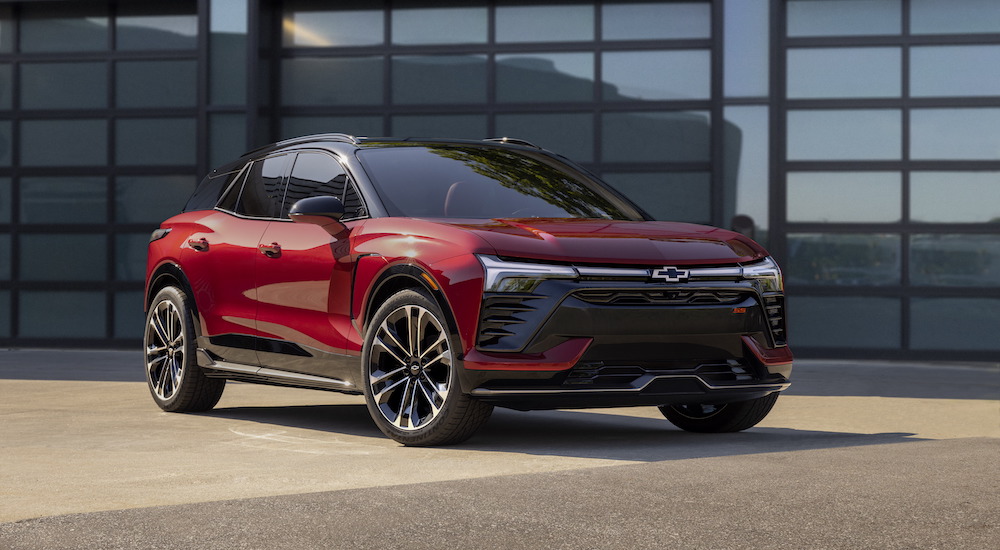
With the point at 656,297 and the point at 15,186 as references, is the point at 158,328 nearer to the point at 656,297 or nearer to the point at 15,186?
the point at 656,297

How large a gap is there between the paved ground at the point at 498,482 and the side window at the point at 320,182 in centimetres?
124

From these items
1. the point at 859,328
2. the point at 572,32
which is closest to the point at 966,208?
the point at 859,328

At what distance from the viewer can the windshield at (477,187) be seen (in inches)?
287

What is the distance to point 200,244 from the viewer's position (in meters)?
8.59

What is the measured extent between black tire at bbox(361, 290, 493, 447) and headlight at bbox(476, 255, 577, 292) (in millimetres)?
336

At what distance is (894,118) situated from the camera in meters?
15.8

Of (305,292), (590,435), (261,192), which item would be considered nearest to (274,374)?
(305,292)

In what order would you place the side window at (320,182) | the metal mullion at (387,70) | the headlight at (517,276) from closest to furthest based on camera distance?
the headlight at (517,276) → the side window at (320,182) → the metal mullion at (387,70)

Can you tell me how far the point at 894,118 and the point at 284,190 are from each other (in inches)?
377

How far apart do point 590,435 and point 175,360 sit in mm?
2862

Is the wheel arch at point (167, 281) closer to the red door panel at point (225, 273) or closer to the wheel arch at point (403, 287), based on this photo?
the red door panel at point (225, 273)

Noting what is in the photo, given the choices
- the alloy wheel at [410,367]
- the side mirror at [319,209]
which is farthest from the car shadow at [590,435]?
the side mirror at [319,209]

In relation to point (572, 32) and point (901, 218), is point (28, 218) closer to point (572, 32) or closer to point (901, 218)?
point (572, 32)

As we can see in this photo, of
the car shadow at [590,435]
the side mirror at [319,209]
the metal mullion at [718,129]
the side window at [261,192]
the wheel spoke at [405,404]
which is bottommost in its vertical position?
the car shadow at [590,435]
